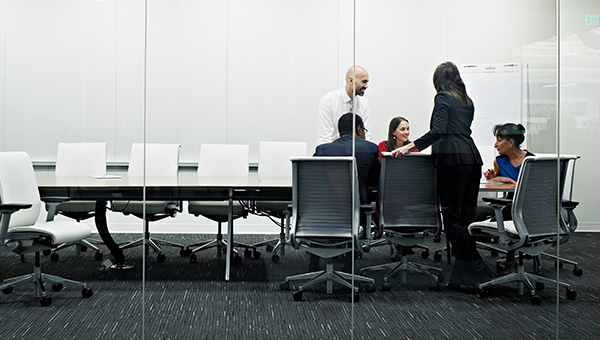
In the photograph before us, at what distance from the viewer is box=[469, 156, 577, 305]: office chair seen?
2.82 meters

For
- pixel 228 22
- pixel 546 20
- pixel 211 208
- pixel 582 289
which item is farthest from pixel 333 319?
pixel 546 20

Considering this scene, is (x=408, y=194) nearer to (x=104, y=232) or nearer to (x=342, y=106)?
(x=342, y=106)

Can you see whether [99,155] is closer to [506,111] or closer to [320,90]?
[320,90]

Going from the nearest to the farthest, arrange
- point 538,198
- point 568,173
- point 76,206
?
point 76,206 → point 538,198 → point 568,173

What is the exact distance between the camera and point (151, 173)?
2.76 m

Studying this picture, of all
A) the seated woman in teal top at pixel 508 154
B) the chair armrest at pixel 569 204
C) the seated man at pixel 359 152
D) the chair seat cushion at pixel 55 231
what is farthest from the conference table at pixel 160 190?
the chair armrest at pixel 569 204

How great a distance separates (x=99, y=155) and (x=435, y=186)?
6.80 ft

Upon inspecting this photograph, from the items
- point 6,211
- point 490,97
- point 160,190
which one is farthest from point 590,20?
point 6,211

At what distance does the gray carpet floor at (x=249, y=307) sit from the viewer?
2.66 m

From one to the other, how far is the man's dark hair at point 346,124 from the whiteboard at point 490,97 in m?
0.71

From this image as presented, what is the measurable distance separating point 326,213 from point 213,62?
3.85ft

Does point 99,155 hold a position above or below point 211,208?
above

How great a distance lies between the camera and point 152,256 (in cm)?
278

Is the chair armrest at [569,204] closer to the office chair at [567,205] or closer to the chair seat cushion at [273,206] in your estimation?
the office chair at [567,205]
